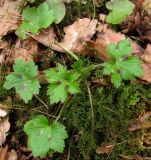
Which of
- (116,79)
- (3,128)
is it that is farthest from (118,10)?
(3,128)

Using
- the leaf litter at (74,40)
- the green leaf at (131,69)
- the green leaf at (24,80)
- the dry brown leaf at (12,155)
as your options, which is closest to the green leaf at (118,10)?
the leaf litter at (74,40)

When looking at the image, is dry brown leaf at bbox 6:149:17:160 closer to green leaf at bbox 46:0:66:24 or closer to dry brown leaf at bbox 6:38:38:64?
dry brown leaf at bbox 6:38:38:64

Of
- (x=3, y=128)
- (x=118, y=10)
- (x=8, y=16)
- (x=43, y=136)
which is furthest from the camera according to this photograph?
(x=8, y=16)

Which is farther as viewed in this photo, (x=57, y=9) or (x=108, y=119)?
(x=57, y=9)

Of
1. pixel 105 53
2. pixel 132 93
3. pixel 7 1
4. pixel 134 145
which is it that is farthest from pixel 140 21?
pixel 7 1

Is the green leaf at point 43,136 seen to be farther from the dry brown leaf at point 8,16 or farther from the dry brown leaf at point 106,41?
the dry brown leaf at point 8,16

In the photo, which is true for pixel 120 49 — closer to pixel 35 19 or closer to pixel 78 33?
pixel 78 33

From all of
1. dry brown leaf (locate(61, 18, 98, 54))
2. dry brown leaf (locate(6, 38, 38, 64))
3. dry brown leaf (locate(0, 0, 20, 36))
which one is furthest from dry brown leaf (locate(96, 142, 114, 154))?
dry brown leaf (locate(0, 0, 20, 36))

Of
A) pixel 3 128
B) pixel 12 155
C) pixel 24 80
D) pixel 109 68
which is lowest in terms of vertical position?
pixel 12 155
